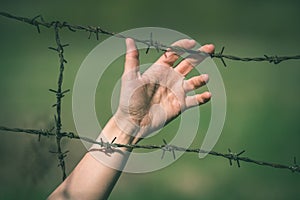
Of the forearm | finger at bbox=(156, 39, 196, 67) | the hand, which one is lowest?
the forearm

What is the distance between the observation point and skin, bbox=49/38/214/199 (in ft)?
5.08

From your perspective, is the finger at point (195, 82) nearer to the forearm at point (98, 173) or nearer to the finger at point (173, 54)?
the finger at point (173, 54)

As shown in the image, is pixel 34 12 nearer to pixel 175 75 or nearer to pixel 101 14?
pixel 101 14

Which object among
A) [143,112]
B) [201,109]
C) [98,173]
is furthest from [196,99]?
[201,109]

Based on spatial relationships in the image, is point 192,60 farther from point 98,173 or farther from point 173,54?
point 98,173

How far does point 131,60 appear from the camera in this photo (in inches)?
60.4

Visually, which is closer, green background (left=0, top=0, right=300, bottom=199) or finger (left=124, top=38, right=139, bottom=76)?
finger (left=124, top=38, right=139, bottom=76)

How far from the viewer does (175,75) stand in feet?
5.20

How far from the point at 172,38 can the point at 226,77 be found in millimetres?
635

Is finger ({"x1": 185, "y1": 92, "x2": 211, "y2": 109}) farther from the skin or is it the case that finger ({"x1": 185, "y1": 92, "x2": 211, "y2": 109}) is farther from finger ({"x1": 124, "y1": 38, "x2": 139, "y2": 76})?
finger ({"x1": 124, "y1": 38, "x2": 139, "y2": 76})

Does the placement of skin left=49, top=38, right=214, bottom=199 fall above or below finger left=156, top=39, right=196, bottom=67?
below

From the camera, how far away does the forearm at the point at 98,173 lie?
156cm

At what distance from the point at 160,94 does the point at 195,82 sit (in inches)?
4.1

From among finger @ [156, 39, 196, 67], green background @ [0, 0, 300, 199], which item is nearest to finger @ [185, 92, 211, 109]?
finger @ [156, 39, 196, 67]
